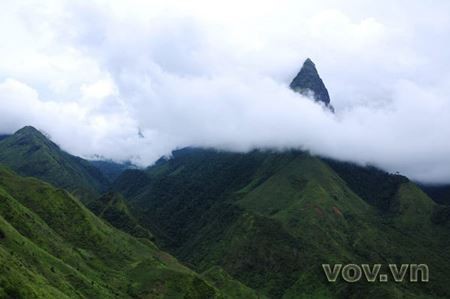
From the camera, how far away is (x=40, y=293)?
615 ft

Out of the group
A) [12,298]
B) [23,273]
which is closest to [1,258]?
[23,273]

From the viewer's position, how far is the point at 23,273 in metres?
195

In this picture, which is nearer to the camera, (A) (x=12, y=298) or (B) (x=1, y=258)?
(A) (x=12, y=298)

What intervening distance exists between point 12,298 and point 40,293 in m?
15.9

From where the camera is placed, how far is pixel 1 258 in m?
190

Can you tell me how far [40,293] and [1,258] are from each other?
18.2 m

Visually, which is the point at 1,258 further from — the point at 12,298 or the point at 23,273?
the point at 12,298

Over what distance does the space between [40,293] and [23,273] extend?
40.7 ft

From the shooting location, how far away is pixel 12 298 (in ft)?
565

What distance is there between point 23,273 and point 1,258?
33.0ft

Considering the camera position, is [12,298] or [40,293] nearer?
[12,298]

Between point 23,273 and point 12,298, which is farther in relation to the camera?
point 23,273
